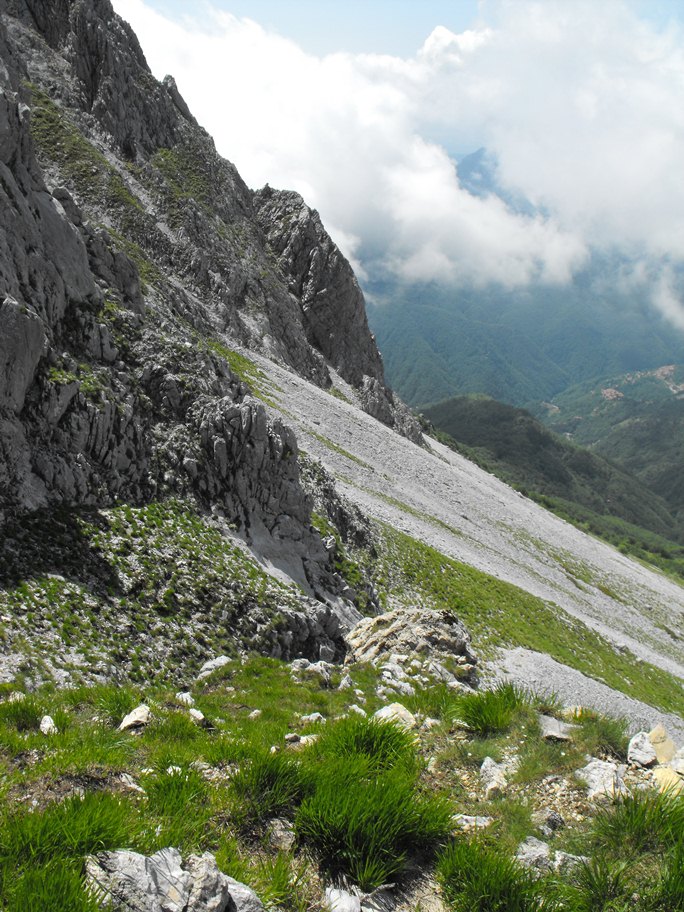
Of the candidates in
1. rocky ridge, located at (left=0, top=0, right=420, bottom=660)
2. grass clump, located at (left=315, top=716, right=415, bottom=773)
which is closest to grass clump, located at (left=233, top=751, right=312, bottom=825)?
grass clump, located at (left=315, top=716, right=415, bottom=773)

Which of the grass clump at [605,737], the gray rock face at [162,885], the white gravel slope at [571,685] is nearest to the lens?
the gray rock face at [162,885]

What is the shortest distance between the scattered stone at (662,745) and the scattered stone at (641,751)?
11 centimetres

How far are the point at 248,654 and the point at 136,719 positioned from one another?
13.5 meters

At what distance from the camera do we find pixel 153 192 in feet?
317

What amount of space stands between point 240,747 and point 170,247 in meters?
99.1

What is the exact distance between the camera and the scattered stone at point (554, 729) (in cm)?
816

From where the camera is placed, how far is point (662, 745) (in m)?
8.22

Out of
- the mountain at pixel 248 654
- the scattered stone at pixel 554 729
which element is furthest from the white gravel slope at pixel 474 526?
the scattered stone at pixel 554 729

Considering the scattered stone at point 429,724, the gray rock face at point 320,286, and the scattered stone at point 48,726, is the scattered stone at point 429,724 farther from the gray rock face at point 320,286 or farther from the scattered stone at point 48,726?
the gray rock face at point 320,286

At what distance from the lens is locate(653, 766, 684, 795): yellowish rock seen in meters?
6.31

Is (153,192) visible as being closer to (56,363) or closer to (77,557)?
(56,363)

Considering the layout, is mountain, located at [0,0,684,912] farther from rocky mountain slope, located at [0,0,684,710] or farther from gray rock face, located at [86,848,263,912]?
rocky mountain slope, located at [0,0,684,710]

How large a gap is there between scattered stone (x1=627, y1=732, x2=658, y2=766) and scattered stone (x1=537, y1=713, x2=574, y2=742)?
2.71ft

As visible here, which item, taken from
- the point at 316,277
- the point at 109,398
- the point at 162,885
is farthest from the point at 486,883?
the point at 316,277
